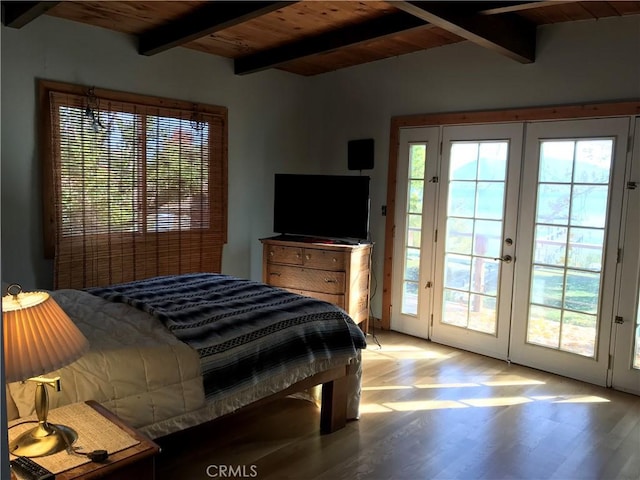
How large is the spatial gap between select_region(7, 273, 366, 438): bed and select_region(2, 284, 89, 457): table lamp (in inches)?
12.8

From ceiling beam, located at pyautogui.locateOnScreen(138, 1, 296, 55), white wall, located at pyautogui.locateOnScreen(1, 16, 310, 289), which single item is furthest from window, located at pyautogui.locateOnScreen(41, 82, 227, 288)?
ceiling beam, located at pyautogui.locateOnScreen(138, 1, 296, 55)

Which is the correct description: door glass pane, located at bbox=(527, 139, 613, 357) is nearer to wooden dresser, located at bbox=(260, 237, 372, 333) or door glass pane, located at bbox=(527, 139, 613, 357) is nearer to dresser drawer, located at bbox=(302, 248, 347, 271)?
wooden dresser, located at bbox=(260, 237, 372, 333)

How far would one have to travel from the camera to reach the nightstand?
161cm

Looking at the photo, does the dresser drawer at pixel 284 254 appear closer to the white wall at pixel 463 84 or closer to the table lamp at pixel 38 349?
the white wall at pixel 463 84

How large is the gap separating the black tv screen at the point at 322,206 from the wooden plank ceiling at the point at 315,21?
1.10 metres

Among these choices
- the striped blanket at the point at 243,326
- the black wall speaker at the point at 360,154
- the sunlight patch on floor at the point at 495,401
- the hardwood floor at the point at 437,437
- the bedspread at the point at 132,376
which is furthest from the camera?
the black wall speaker at the point at 360,154

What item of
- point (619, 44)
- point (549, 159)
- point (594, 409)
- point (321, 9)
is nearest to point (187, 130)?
point (321, 9)

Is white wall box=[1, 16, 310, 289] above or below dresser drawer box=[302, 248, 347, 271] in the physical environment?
above

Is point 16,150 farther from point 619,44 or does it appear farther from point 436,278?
point 619,44

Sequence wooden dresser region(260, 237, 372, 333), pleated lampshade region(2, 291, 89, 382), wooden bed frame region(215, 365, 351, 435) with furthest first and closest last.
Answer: wooden dresser region(260, 237, 372, 333) → wooden bed frame region(215, 365, 351, 435) → pleated lampshade region(2, 291, 89, 382)

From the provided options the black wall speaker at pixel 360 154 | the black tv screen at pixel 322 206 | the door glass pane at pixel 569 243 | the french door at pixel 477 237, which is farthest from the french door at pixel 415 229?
the door glass pane at pixel 569 243

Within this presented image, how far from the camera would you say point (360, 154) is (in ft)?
16.7

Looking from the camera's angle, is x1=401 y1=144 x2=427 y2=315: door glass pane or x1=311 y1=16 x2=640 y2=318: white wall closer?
x1=311 y1=16 x2=640 y2=318: white wall

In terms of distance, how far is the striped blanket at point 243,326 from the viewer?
244cm
